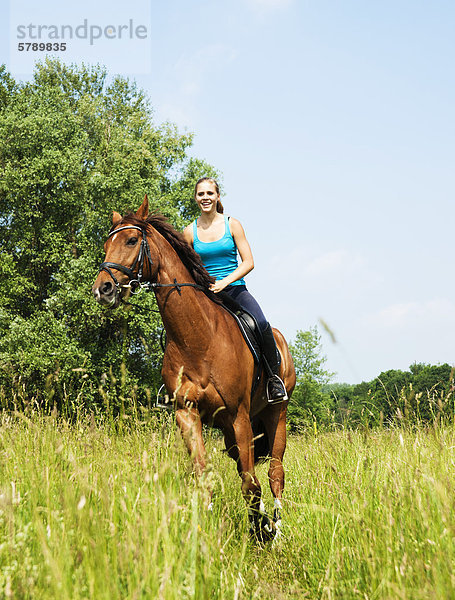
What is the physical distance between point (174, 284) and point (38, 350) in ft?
52.0

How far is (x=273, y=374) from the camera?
6062mm

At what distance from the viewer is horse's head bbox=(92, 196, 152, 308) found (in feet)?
15.0

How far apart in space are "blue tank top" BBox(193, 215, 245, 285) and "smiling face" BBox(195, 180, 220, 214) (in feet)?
0.69

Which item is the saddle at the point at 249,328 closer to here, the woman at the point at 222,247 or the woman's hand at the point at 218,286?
the woman at the point at 222,247

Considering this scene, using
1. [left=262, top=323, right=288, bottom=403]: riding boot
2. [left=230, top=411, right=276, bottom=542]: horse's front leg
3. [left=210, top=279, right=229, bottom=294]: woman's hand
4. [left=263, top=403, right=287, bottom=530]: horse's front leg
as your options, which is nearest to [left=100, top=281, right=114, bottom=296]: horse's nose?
[left=210, top=279, right=229, bottom=294]: woman's hand

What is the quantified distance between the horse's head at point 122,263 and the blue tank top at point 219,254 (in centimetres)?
86

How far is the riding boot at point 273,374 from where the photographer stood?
6000 mm

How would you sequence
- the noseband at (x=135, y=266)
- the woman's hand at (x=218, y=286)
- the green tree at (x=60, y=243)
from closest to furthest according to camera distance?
the noseband at (x=135, y=266)
the woman's hand at (x=218, y=286)
the green tree at (x=60, y=243)

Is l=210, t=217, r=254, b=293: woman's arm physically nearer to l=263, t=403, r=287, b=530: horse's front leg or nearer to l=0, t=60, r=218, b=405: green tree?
l=263, t=403, r=287, b=530: horse's front leg

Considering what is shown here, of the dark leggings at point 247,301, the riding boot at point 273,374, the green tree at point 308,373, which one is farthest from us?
the green tree at point 308,373

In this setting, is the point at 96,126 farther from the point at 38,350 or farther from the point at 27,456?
the point at 27,456

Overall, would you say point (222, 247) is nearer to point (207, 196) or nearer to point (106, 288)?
point (207, 196)

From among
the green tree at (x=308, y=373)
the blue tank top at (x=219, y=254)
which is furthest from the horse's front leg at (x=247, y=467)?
the green tree at (x=308, y=373)

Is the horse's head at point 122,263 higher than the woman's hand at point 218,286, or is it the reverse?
the horse's head at point 122,263
